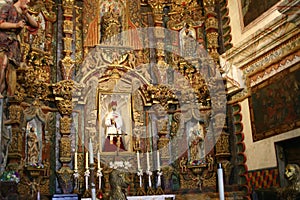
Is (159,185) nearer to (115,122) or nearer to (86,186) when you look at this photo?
(86,186)

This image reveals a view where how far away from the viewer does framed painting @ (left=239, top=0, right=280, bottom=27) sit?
1062cm

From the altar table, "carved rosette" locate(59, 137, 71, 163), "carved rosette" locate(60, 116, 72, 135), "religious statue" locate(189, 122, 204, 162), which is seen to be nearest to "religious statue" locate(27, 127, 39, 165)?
"carved rosette" locate(59, 137, 71, 163)

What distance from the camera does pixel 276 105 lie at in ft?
32.7

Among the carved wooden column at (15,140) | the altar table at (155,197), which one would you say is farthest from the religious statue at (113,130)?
the carved wooden column at (15,140)

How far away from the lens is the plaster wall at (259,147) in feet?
32.2

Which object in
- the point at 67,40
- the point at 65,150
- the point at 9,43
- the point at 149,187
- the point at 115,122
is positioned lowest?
the point at 149,187

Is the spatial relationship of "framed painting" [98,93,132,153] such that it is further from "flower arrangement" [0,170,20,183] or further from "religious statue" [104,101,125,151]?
"flower arrangement" [0,170,20,183]

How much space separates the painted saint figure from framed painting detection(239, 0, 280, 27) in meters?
6.33

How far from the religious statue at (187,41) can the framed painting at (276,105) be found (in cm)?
266

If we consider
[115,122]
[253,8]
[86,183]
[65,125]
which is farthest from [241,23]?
[86,183]

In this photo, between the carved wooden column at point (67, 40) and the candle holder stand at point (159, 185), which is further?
the carved wooden column at point (67, 40)

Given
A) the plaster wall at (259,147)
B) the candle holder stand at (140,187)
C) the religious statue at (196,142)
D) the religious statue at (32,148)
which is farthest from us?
the religious statue at (196,142)

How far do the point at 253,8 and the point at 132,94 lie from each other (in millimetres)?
4389

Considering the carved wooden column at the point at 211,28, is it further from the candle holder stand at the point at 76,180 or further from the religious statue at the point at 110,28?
the candle holder stand at the point at 76,180
